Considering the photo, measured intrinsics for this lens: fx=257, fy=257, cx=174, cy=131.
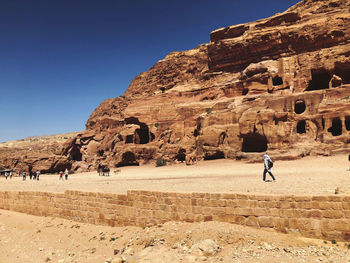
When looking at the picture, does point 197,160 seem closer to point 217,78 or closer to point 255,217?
point 217,78

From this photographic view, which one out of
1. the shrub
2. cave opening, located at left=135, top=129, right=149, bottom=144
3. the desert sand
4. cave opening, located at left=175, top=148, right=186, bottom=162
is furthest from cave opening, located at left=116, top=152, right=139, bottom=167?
the desert sand

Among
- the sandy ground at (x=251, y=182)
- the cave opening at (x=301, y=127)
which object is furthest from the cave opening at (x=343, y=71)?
the sandy ground at (x=251, y=182)

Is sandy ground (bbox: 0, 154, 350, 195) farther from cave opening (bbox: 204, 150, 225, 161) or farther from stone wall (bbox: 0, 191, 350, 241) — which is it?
cave opening (bbox: 204, 150, 225, 161)

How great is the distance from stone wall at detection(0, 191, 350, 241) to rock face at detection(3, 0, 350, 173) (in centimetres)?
1639

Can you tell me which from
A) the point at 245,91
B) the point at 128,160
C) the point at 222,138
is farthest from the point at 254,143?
the point at 128,160

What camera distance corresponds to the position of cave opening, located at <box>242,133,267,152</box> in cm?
2573

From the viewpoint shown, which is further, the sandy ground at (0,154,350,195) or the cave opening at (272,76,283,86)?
the cave opening at (272,76,283,86)

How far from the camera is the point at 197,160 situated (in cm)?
3034

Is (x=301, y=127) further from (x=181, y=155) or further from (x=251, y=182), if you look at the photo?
(x=251, y=182)

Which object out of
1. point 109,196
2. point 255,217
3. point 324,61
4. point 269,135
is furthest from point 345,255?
point 324,61

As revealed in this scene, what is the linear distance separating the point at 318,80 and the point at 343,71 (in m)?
3.72

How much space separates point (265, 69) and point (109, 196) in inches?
1137

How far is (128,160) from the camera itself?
3647 centimetres

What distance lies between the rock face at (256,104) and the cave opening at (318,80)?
116 mm
